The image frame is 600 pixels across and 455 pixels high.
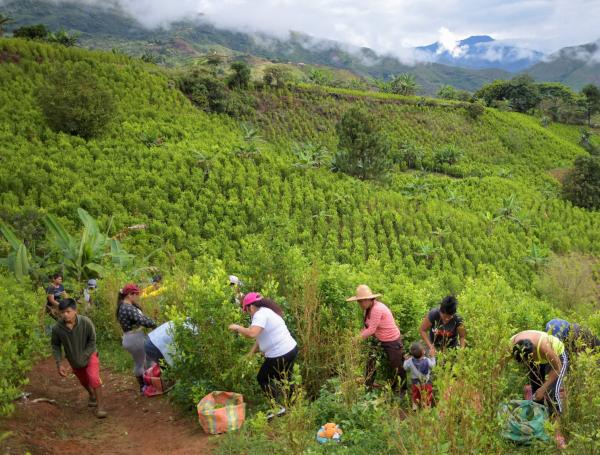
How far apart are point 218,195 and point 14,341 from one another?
449 inches

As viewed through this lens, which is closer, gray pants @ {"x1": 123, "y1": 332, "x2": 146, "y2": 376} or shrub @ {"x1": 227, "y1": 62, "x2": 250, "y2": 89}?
gray pants @ {"x1": 123, "y1": 332, "x2": 146, "y2": 376}

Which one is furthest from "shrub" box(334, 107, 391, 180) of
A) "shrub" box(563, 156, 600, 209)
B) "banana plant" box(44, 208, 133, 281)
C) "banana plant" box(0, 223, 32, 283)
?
"banana plant" box(0, 223, 32, 283)

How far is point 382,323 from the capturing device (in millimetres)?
4453

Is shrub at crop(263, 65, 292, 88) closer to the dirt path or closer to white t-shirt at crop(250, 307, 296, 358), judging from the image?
the dirt path

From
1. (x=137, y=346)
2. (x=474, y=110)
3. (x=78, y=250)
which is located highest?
(x=474, y=110)

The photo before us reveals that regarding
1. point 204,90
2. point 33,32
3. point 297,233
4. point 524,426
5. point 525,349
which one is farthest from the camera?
point 33,32

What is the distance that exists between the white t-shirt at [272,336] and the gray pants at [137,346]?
1.52 metres

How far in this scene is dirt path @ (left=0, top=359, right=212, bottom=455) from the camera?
12.1 ft

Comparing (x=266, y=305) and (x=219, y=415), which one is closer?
(x=219, y=415)

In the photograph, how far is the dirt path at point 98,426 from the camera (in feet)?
12.1

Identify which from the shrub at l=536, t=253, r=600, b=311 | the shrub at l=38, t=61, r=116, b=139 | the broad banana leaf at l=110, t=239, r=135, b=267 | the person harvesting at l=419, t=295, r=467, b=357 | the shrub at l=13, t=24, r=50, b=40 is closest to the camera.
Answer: the person harvesting at l=419, t=295, r=467, b=357

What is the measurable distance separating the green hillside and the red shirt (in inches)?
11.0

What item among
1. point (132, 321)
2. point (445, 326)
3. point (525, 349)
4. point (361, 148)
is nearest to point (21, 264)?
point (132, 321)

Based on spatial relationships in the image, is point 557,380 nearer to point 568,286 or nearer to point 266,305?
point 266,305
